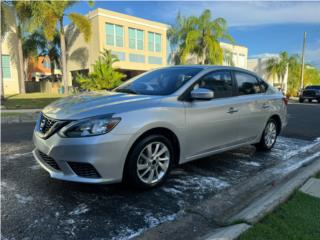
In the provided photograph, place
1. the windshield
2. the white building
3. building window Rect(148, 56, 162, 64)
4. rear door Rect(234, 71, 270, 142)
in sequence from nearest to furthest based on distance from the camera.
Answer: the windshield, rear door Rect(234, 71, 270, 142), building window Rect(148, 56, 162, 64), the white building

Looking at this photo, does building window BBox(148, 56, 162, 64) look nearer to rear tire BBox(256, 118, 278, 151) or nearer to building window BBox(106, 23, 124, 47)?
building window BBox(106, 23, 124, 47)

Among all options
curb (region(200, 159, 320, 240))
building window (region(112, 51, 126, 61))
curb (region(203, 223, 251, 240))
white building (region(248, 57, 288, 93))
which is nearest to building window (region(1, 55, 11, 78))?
building window (region(112, 51, 126, 61))

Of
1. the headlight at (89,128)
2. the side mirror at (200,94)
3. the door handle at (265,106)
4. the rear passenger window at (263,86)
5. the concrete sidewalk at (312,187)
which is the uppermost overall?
the rear passenger window at (263,86)

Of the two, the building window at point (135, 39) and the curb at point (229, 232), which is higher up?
the building window at point (135, 39)

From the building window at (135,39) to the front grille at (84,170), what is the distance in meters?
26.5

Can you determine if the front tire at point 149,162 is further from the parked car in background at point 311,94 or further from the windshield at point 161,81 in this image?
the parked car in background at point 311,94

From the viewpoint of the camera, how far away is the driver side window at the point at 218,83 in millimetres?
4245

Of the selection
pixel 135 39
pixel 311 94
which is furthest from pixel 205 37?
pixel 311 94

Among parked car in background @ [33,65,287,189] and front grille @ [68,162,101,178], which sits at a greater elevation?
parked car in background @ [33,65,287,189]

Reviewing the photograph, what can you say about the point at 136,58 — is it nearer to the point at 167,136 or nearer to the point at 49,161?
the point at 167,136

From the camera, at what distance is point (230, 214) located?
3.13 m

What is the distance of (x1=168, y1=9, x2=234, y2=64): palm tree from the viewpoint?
1129 inches

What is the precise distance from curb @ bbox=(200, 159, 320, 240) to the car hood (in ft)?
5.32

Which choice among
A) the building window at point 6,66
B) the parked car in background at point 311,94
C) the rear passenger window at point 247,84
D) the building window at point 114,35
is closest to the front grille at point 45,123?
the rear passenger window at point 247,84
